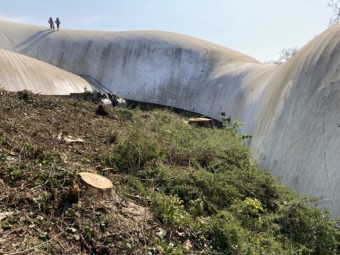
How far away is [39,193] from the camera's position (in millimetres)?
4539

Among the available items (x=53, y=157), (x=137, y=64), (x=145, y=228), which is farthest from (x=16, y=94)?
(x=137, y=64)

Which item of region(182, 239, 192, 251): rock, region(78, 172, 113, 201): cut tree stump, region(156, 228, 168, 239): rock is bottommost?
region(182, 239, 192, 251): rock

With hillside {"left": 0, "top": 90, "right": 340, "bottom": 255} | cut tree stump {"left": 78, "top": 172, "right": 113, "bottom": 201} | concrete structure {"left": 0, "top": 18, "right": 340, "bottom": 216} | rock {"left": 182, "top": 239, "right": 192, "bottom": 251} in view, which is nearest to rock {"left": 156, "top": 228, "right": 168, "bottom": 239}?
hillside {"left": 0, "top": 90, "right": 340, "bottom": 255}

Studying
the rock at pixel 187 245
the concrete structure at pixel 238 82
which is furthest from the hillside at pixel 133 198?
the concrete structure at pixel 238 82

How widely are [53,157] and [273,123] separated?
6715mm

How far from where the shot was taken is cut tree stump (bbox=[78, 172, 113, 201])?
4.85m

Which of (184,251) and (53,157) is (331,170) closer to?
(184,251)

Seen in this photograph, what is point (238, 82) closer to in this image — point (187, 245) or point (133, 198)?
point (133, 198)

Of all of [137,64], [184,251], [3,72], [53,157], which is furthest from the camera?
[137,64]

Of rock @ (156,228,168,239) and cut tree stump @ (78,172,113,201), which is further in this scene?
cut tree stump @ (78,172,113,201)

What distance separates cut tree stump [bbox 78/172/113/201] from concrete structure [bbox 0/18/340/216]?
13.5ft

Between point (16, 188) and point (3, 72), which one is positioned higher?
point (16, 188)

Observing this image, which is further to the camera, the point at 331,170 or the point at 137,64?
the point at 137,64

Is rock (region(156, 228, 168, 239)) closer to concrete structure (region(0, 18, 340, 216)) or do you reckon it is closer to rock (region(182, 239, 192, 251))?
rock (region(182, 239, 192, 251))
